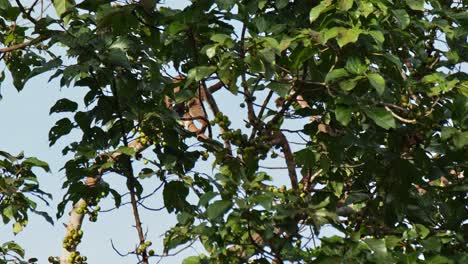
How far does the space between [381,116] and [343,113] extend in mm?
164

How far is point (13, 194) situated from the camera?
4.73 m

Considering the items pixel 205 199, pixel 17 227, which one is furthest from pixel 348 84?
pixel 17 227

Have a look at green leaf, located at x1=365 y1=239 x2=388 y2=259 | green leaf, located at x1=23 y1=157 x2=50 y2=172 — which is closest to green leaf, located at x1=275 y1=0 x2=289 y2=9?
green leaf, located at x1=365 y1=239 x2=388 y2=259

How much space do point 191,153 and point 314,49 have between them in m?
0.95

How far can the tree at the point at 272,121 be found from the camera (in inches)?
146

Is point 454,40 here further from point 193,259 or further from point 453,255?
point 193,259

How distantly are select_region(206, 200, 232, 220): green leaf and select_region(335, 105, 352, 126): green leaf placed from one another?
2.06 feet

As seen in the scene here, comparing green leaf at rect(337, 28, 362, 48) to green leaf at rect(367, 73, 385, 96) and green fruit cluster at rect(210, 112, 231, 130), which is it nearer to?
green leaf at rect(367, 73, 385, 96)

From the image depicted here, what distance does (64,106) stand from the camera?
4410 mm

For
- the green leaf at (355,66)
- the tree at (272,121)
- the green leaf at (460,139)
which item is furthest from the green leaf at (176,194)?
the green leaf at (460,139)

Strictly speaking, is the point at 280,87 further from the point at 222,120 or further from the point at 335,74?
the point at 222,120

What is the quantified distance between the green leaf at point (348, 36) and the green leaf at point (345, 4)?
11 cm

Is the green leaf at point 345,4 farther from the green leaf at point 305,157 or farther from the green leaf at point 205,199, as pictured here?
the green leaf at point 205,199

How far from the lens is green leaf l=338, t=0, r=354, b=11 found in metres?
3.66
